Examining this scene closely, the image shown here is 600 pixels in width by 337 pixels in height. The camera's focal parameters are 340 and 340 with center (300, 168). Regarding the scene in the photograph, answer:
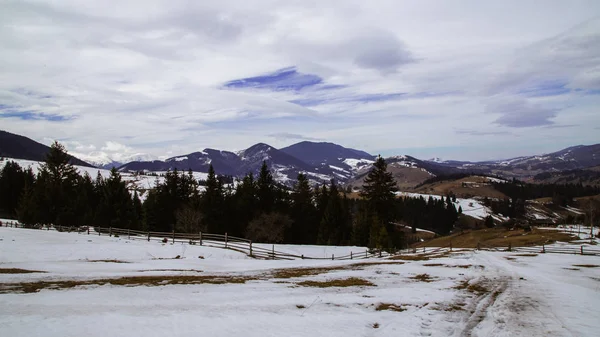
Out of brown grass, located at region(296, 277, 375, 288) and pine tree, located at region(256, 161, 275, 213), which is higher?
pine tree, located at region(256, 161, 275, 213)

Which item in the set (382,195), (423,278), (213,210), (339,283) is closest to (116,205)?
(213,210)

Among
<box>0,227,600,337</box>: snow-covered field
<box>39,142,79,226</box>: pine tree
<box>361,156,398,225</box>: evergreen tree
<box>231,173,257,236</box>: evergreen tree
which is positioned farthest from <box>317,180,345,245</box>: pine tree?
<box>0,227,600,337</box>: snow-covered field

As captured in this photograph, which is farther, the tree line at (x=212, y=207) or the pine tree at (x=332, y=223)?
the pine tree at (x=332, y=223)

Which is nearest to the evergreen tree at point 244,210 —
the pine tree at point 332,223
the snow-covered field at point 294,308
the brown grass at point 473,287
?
the pine tree at point 332,223

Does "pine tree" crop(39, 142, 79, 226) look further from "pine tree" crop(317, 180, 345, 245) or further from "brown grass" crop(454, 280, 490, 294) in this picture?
"brown grass" crop(454, 280, 490, 294)

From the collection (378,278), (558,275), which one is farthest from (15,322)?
(558,275)

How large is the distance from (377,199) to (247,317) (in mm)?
47959

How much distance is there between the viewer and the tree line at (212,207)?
54.5m

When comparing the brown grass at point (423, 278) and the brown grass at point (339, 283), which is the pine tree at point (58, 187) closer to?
the brown grass at point (339, 283)

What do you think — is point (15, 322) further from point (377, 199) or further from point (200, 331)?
point (377, 199)

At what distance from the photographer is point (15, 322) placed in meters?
7.82

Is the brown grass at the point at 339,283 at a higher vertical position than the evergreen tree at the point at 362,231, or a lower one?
higher

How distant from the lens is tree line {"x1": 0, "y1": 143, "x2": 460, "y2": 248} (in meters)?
54.5

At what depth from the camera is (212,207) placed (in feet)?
204
